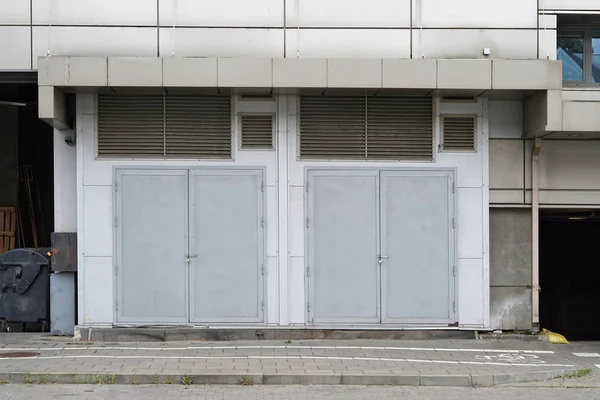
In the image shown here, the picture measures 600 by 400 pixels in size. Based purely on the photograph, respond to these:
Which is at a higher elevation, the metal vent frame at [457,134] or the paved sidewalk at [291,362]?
the metal vent frame at [457,134]

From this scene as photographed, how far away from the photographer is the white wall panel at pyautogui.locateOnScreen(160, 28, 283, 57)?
551 inches

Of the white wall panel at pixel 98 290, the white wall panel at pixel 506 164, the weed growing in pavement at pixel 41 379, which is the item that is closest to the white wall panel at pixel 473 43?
the white wall panel at pixel 506 164

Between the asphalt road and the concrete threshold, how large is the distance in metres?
3.18

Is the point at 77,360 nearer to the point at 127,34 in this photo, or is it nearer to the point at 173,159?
the point at 173,159

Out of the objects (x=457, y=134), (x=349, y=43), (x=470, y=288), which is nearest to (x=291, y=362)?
(x=470, y=288)

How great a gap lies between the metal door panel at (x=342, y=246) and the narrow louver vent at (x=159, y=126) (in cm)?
189

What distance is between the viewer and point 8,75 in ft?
46.4

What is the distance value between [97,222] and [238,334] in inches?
120

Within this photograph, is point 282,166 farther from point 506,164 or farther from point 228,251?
point 506,164

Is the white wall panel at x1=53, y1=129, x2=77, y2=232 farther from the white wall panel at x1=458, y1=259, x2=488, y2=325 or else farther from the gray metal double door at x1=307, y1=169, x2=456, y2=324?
the white wall panel at x1=458, y1=259, x2=488, y2=325

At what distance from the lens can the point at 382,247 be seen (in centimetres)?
1425

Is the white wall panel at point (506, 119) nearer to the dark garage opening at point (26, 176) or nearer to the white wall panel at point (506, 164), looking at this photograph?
the white wall panel at point (506, 164)

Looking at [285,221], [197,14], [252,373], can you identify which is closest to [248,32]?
[197,14]

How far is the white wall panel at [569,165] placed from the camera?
1461 centimetres
